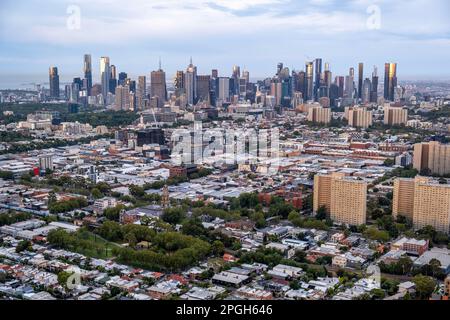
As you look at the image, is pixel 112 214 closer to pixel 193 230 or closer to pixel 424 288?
pixel 193 230

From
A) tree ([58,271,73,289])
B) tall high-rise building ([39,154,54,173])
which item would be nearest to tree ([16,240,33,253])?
tree ([58,271,73,289])

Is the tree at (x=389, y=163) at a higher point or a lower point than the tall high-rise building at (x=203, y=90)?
lower

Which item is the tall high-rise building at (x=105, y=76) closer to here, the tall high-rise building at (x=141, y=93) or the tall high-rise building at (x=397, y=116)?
the tall high-rise building at (x=141, y=93)

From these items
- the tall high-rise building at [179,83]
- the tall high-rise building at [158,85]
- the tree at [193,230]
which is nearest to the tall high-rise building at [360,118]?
the tall high-rise building at [179,83]

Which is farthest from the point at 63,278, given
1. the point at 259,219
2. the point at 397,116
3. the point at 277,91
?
the point at 277,91

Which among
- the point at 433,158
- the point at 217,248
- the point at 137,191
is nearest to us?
the point at 217,248

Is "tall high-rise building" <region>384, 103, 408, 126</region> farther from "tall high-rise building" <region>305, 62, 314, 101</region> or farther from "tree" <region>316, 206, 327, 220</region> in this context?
"tree" <region>316, 206, 327, 220</region>
